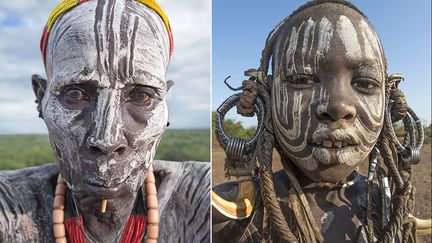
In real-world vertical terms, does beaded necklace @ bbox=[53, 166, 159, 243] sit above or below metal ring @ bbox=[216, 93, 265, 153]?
below

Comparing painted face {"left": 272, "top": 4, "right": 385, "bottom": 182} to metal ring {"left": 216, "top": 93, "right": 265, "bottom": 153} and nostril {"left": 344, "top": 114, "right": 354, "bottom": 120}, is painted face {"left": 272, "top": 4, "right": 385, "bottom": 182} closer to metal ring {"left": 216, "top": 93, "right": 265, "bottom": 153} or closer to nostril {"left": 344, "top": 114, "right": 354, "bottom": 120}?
nostril {"left": 344, "top": 114, "right": 354, "bottom": 120}

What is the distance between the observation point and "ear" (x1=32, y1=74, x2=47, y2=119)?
5.94ft

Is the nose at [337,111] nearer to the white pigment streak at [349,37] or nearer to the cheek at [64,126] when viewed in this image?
the white pigment streak at [349,37]

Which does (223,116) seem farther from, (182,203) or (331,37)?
(331,37)

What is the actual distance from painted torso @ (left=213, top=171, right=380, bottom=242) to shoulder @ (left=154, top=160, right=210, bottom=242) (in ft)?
0.62

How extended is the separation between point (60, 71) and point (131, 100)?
0.88 ft

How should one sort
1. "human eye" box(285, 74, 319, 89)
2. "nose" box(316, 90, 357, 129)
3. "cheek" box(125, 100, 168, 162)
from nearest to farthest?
"cheek" box(125, 100, 168, 162) < "nose" box(316, 90, 357, 129) < "human eye" box(285, 74, 319, 89)

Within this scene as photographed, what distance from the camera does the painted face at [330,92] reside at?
192 cm

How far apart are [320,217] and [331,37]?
0.86m

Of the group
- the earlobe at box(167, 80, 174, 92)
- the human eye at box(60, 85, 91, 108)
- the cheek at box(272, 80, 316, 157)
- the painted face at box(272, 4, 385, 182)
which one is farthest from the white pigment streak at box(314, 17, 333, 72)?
the human eye at box(60, 85, 91, 108)

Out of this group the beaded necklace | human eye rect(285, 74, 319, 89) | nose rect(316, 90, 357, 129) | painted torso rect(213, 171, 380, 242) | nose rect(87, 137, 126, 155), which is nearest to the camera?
nose rect(87, 137, 126, 155)

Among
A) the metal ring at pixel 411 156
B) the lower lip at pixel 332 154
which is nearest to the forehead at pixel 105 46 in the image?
the lower lip at pixel 332 154

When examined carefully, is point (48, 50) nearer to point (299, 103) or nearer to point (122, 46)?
point (122, 46)

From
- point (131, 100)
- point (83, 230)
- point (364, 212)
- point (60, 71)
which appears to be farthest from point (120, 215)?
point (364, 212)
